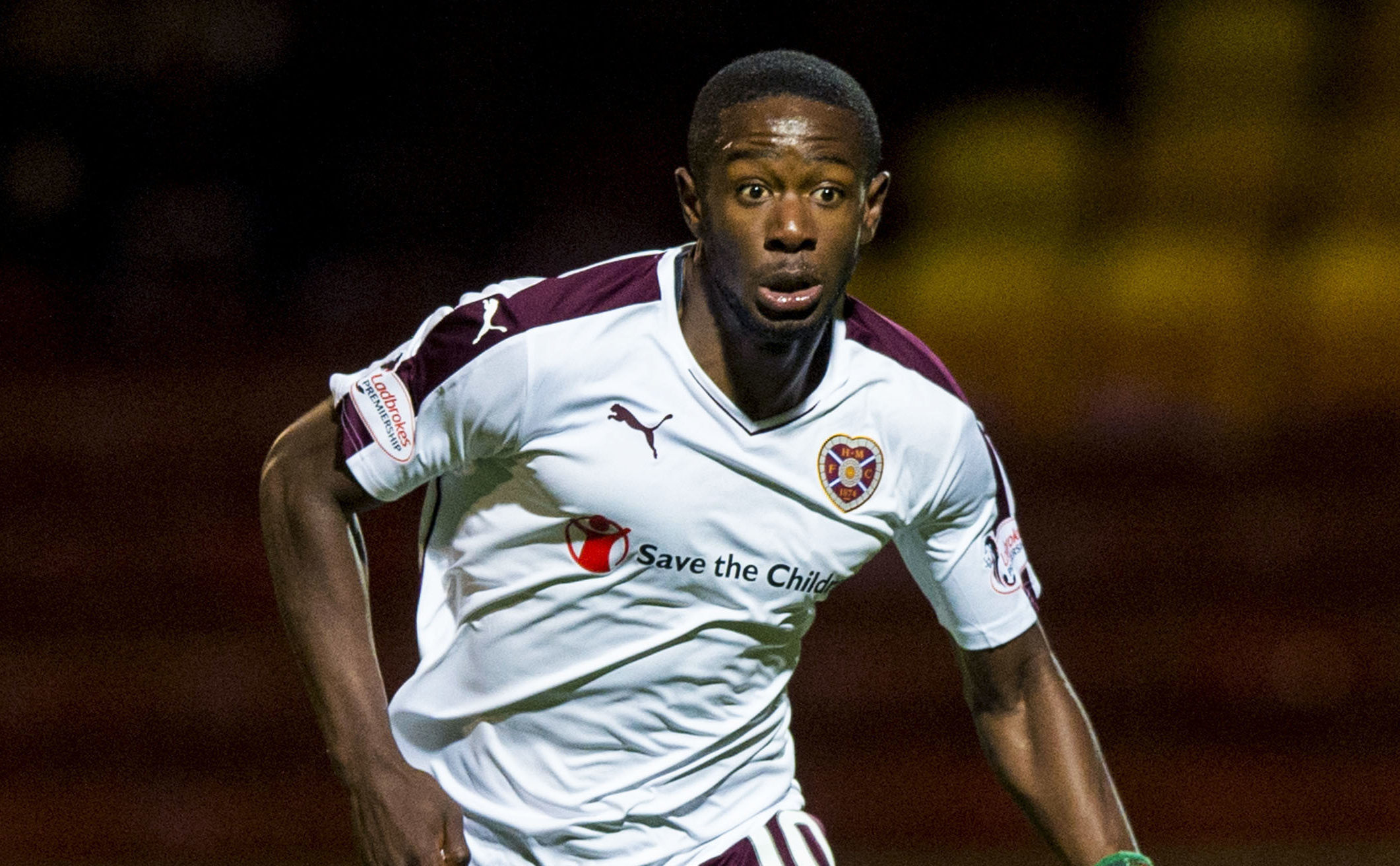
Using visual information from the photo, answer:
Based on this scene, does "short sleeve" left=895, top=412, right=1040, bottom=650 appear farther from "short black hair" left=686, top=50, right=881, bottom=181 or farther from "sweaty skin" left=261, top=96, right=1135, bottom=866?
"short black hair" left=686, top=50, right=881, bottom=181

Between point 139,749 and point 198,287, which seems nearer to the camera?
point 139,749

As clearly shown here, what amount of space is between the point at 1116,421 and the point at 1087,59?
2841 mm

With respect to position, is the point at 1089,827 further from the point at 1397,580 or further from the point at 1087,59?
the point at 1087,59

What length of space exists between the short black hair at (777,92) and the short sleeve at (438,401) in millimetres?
354

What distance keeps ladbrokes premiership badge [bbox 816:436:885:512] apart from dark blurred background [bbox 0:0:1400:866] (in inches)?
122

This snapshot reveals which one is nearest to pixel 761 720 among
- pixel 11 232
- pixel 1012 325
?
pixel 1012 325

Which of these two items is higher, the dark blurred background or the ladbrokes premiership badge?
the ladbrokes premiership badge

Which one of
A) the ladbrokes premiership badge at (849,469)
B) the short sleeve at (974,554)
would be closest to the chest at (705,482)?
the ladbrokes premiership badge at (849,469)

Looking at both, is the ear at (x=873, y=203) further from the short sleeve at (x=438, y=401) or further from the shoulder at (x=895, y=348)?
the short sleeve at (x=438, y=401)

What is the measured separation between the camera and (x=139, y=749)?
540 centimetres

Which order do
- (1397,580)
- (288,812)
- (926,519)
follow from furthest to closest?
1. (1397,580)
2. (288,812)
3. (926,519)

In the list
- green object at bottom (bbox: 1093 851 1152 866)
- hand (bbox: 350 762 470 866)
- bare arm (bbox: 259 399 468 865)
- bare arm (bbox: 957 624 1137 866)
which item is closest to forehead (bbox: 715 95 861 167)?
bare arm (bbox: 259 399 468 865)

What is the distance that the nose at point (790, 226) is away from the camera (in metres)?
2.04

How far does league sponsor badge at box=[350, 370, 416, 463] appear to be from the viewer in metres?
2.03
